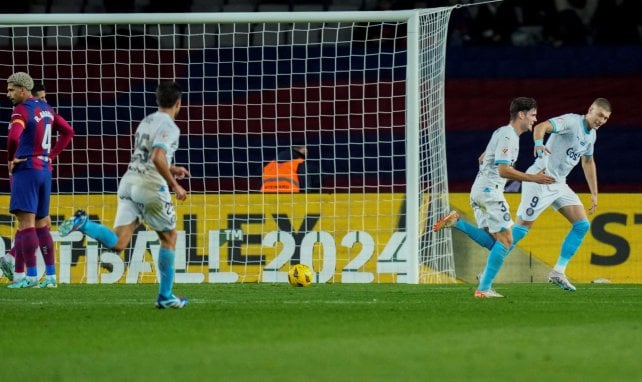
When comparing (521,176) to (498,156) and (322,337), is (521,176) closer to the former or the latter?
(498,156)

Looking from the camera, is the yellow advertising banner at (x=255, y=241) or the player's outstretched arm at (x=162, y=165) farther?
the yellow advertising banner at (x=255, y=241)

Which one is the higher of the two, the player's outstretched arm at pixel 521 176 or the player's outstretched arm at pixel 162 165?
the player's outstretched arm at pixel 162 165

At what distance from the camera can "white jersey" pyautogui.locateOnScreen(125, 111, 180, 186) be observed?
8727 millimetres

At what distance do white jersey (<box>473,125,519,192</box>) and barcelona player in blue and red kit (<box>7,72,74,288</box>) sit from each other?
3.71m

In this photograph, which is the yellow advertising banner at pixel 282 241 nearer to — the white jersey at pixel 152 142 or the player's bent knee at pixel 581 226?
the player's bent knee at pixel 581 226

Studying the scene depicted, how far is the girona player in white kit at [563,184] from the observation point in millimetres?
11891

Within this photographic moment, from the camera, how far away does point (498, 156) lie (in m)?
10.9

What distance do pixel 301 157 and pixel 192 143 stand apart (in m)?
1.60

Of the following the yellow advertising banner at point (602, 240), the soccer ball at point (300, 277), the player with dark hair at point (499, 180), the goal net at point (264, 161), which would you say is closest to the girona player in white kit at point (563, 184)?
the player with dark hair at point (499, 180)

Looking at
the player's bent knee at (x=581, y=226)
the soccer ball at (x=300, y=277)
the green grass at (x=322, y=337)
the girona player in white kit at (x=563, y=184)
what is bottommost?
the soccer ball at (x=300, y=277)

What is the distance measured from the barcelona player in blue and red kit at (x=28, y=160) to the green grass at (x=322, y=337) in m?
0.79

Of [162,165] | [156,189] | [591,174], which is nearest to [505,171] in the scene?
[591,174]

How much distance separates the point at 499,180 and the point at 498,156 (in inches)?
28.3

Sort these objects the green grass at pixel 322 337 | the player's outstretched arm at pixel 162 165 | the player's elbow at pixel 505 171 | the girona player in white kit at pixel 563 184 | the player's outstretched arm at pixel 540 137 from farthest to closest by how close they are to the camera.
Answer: the girona player in white kit at pixel 563 184 < the player's outstretched arm at pixel 540 137 < the player's elbow at pixel 505 171 < the player's outstretched arm at pixel 162 165 < the green grass at pixel 322 337
